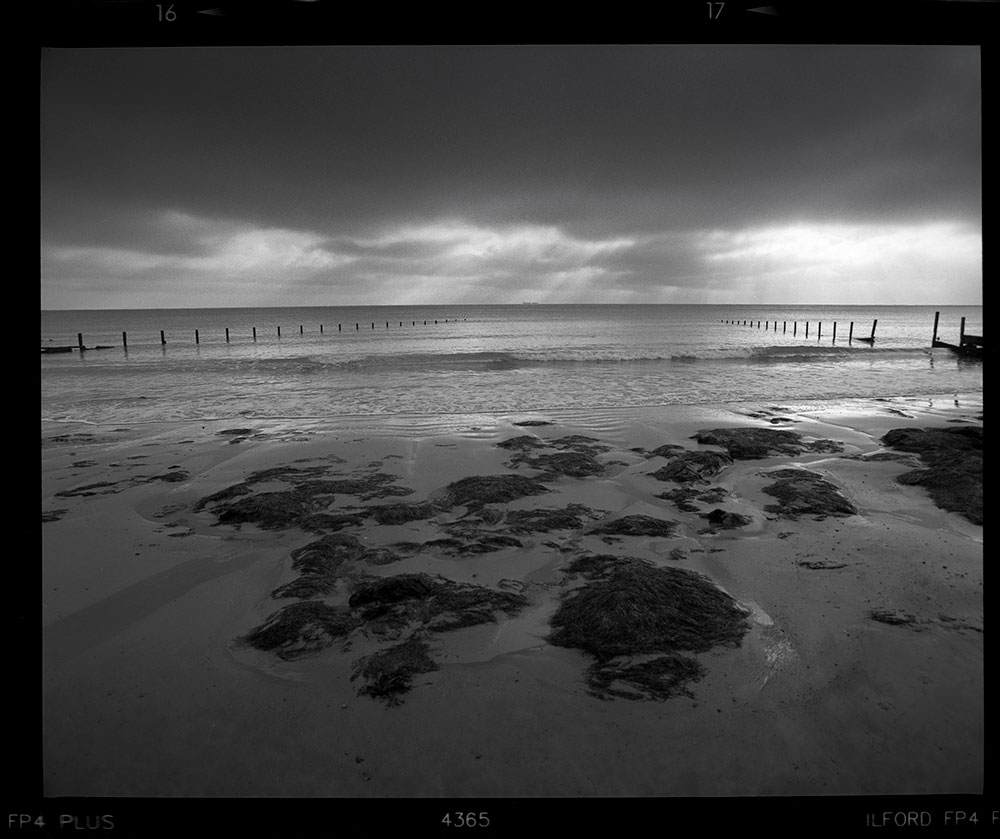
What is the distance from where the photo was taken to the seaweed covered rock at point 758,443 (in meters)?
7.53

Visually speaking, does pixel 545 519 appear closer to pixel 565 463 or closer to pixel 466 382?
pixel 565 463

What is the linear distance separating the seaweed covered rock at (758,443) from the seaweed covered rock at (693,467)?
40cm

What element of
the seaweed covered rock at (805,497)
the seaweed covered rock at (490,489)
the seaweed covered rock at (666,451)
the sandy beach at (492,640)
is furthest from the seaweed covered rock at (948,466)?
the seaweed covered rock at (490,489)

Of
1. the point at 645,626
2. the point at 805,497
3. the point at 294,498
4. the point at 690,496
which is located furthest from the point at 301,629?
the point at 805,497

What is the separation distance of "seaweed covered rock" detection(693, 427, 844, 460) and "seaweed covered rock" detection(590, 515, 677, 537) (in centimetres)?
281

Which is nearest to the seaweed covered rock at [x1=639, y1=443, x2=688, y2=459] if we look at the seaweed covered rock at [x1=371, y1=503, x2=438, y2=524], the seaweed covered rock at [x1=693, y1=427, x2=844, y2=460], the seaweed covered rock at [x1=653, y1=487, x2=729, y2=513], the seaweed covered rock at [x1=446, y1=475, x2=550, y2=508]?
the seaweed covered rock at [x1=693, y1=427, x2=844, y2=460]

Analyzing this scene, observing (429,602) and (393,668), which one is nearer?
(393,668)

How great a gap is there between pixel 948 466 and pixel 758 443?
2137 millimetres

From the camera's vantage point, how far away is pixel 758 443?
7.92 meters

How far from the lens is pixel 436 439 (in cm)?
898
